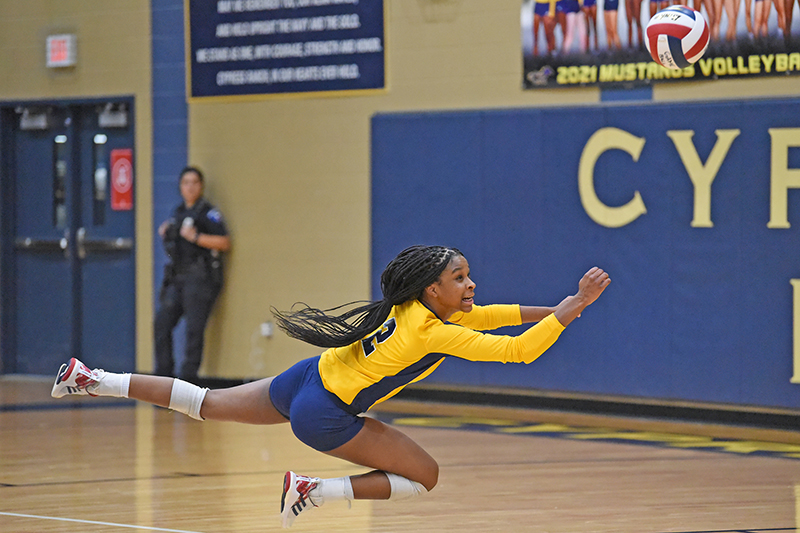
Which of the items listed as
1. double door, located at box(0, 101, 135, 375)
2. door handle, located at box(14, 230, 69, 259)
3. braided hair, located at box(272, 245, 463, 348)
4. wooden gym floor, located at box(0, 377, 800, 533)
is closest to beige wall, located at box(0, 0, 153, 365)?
double door, located at box(0, 101, 135, 375)

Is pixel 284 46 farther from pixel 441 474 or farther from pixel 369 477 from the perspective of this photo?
pixel 369 477

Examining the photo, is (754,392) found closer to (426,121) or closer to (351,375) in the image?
(426,121)

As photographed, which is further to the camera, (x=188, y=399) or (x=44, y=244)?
(x=44, y=244)

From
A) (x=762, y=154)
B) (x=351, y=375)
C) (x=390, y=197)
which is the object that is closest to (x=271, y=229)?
(x=390, y=197)

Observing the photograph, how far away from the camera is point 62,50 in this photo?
11.2 meters

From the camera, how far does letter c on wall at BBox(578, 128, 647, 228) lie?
341 inches

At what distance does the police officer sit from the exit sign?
73.8 inches

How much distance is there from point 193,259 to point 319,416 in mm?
5765

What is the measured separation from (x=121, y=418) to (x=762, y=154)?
214 inches

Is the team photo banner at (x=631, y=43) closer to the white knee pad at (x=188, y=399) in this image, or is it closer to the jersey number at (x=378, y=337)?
the jersey number at (x=378, y=337)

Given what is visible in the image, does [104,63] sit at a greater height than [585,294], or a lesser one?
greater

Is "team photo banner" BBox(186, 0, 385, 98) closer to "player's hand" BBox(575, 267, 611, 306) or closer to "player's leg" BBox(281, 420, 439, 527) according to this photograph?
"player's leg" BBox(281, 420, 439, 527)

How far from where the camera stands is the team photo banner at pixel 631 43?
318 inches

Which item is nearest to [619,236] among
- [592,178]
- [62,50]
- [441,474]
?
[592,178]
